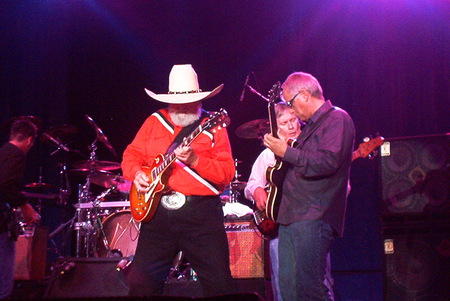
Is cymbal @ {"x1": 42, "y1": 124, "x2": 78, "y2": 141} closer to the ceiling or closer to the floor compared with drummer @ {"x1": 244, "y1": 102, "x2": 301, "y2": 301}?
closer to the ceiling

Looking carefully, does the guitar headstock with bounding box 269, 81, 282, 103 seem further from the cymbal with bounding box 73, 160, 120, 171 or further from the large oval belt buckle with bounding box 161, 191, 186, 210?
the cymbal with bounding box 73, 160, 120, 171

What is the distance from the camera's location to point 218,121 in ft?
13.2

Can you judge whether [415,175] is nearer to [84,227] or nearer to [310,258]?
[310,258]

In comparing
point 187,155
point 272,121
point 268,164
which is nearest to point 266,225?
point 268,164

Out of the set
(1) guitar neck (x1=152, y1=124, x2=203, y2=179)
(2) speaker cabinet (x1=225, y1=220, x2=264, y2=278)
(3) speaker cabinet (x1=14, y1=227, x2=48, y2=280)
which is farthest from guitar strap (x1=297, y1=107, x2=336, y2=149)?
(3) speaker cabinet (x1=14, y1=227, x2=48, y2=280)

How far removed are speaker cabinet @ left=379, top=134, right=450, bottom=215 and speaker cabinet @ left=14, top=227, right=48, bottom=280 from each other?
4935 mm

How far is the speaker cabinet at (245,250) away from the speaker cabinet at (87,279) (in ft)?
4.56

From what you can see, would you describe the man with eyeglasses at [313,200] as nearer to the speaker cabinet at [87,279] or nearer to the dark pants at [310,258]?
the dark pants at [310,258]

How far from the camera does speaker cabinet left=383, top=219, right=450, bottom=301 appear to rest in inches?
200

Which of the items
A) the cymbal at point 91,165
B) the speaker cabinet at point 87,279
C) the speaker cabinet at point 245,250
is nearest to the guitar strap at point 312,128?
the speaker cabinet at point 245,250

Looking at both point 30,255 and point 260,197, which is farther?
point 30,255

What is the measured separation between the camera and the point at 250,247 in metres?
6.24

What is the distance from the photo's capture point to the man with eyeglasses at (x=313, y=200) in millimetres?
3541

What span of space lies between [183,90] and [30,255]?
13.9 feet
